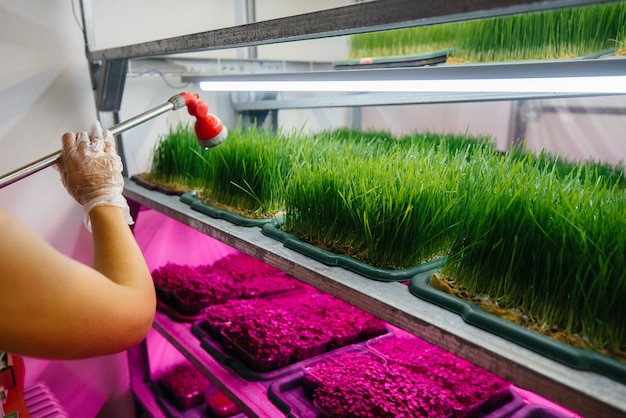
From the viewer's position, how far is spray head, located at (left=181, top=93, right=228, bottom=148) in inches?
58.8

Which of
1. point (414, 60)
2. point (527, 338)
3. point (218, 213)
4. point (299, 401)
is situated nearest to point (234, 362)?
point (299, 401)

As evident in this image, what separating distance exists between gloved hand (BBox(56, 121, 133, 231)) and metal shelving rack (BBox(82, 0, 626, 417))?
1.10ft

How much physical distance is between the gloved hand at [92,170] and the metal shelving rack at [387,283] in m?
0.34

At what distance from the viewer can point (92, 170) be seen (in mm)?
1215

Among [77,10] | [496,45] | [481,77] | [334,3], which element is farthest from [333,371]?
[334,3]

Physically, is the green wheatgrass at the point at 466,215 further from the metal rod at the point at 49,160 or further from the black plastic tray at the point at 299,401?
the black plastic tray at the point at 299,401

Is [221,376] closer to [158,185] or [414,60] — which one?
[158,185]

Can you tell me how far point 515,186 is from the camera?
3.10 feet

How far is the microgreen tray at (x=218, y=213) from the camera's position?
57.2 inches

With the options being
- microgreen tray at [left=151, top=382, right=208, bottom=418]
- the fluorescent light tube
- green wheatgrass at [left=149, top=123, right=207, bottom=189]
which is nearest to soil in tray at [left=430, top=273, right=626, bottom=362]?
the fluorescent light tube

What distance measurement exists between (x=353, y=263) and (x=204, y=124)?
73 centimetres

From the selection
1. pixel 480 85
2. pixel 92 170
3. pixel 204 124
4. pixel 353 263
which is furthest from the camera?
pixel 204 124

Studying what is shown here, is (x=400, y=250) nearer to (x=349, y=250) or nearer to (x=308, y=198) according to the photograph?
(x=349, y=250)

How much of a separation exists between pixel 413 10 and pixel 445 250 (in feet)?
2.02
